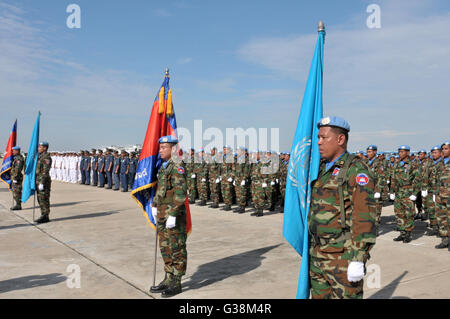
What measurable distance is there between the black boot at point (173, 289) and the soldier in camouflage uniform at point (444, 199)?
533cm

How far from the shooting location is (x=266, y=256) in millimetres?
6215

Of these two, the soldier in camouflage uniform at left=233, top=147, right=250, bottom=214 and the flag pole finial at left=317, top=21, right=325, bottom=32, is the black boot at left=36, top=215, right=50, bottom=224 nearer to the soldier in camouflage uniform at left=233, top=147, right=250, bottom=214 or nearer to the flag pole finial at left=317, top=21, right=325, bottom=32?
the soldier in camouflage uniform at left=233, top=147, right=250, bottom=214

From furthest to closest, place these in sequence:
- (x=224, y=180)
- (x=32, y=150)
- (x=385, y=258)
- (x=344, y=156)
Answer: (x=224, y=180), (x=32, y=150), (x=385, y=258), (x=344, y=156)

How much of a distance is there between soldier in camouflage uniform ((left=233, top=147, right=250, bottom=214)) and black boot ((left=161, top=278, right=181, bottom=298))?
7.03 meters

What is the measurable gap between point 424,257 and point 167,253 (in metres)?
4.56

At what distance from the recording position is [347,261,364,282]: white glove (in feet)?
8.04

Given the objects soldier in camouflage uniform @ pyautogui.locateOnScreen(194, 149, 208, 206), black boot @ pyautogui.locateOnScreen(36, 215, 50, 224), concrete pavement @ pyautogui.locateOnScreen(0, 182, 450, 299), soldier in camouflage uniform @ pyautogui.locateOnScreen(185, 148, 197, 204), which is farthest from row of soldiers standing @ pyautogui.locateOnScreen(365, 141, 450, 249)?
black boot @ pyautogui.locateOnScreen(36, 215, 50, 224)

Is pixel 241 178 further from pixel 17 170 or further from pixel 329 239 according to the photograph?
pixel 329 239

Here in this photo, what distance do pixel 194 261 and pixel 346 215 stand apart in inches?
149

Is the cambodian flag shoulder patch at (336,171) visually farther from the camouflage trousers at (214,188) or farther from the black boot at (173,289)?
the camouflage trousers at (214,188)

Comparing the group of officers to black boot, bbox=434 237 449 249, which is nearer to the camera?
black boot, bbox=434 237 449 249

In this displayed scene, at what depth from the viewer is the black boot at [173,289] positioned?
4274 mm

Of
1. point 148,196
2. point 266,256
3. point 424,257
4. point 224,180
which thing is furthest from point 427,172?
point 148,196
